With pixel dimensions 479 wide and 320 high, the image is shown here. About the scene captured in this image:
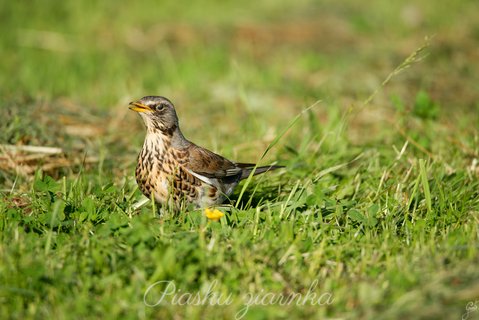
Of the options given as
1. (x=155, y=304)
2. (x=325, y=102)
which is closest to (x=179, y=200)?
(x=155, y=304)

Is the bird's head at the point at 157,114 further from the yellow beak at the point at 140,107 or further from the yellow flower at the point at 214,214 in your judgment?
the yellow flower at the point at 214,214

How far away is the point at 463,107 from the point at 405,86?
963 mm

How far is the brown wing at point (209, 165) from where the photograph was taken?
5602mm

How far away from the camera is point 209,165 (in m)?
5.69

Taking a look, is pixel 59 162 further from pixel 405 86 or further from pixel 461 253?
pixel 405 86

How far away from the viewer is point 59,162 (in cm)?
658

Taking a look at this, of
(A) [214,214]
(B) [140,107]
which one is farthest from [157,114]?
(A) [214,214]

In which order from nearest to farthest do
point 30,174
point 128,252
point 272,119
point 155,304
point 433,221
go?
point 155,304 → point 128,252 → point 433,221 → point 30,174 → point 272,119

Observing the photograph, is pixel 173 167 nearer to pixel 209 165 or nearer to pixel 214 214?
pixel 209 165

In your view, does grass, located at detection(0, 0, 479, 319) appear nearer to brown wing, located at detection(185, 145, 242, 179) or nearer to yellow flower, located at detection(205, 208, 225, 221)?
yellow flower, located at detection(205, 208, 225, 221)

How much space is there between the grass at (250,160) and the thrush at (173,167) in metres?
0.23

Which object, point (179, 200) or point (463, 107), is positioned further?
point (463, 107)

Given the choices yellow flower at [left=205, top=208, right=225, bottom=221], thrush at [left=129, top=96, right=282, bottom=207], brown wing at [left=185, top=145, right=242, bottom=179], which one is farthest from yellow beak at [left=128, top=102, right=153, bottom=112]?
yellow flower at [left=205, top=208, right=225, bottom=221]

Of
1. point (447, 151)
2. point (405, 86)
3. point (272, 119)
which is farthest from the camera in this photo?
point (405, 86)
